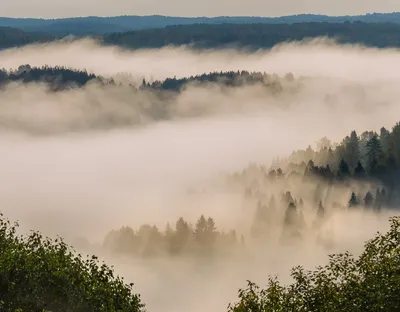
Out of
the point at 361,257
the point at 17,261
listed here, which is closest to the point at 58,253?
the point at 17,261

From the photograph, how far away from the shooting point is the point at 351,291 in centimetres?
4447

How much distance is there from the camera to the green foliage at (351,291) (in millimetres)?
43000

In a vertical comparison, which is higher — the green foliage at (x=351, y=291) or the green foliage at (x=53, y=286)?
the green foliage at (x=351, y=291)

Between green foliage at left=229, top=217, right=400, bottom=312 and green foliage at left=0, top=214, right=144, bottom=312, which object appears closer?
green foliage at left=229, top=217, right=400, bottom=312

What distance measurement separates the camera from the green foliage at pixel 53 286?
51156mm

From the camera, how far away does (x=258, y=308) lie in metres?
46.4

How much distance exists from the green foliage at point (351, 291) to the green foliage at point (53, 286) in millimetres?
Answer: 12247

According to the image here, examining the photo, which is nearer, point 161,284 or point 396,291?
point 396,291

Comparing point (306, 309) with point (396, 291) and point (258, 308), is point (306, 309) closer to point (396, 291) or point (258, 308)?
point (258, 308)

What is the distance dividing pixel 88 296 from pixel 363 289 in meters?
23.6

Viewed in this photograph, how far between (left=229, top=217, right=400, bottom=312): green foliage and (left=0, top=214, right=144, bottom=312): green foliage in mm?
12247

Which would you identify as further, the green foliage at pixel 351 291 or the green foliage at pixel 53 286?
the green foliage at pixel 53 286

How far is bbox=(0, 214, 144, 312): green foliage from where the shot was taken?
51156mm

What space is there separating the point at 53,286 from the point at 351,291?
86.9ft
